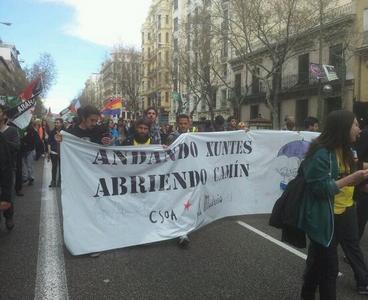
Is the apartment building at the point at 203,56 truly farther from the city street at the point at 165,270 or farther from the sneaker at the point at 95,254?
the sneaker at the point at 95,254

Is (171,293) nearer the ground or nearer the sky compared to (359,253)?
nearer the ground

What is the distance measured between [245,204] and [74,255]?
9.10 ft

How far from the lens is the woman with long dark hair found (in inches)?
133

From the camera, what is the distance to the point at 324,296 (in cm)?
355

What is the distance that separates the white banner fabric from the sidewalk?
55 cm

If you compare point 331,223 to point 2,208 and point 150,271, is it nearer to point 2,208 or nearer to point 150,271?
point 150,271

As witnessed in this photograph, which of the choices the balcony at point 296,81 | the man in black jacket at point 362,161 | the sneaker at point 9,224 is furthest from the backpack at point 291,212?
the balcony at point 296,81

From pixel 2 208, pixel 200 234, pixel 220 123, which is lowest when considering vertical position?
pixel 200 234

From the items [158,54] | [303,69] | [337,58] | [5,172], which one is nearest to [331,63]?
[337,58]

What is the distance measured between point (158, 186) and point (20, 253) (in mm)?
1747

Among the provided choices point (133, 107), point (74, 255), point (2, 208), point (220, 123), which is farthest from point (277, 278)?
point (133, 107)

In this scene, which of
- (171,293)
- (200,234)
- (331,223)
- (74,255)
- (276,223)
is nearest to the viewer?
(331,223)

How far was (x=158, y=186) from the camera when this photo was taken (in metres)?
5.92

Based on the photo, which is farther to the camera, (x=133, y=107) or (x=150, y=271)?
(x=133, y=107)
